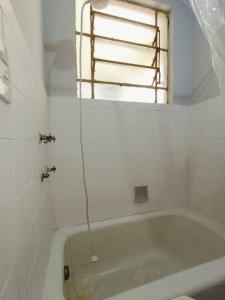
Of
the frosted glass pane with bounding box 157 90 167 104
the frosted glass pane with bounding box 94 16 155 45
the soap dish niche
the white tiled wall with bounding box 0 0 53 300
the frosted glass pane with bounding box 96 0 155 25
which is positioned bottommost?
the soap dish niche

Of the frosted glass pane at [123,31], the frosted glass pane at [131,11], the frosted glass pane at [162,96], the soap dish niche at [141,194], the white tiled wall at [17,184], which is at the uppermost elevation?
the frosted glass pane at [131,11]

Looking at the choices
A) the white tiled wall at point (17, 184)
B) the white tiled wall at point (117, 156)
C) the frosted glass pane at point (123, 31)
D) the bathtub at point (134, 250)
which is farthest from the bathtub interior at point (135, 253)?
the frosted glass pane at point (123, 31)

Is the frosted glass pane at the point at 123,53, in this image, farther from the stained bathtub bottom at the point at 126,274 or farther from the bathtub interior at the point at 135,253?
the stained bathtub bottom at the point at 126,274

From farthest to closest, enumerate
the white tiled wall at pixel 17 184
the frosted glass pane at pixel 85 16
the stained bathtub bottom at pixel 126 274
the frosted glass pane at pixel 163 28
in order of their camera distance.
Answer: the frosted glass pane at pixel 163 28
the frosted glass pane at pixel 85 16
the stained bathtub bottom at pixel 126 274
the white tiled wall at pixel 17 184

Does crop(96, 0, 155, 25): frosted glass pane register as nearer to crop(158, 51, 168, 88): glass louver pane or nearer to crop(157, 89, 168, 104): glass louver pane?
crop(158, 51, 168, 88): glass louver pane

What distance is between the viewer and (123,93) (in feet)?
5.05

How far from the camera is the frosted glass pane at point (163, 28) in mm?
1606

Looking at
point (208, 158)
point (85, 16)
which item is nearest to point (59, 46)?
point (85, 16)

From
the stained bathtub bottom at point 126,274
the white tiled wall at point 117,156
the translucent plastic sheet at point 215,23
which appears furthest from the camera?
the white tiled wall at point 117,156

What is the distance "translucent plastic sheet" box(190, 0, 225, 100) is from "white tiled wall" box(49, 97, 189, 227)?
0.66 metres

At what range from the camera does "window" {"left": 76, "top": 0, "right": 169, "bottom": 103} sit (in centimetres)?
144

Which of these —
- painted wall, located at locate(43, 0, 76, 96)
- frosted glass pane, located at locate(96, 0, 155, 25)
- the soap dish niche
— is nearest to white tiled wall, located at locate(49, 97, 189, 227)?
the soap dish niche

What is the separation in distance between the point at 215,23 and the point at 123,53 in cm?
86

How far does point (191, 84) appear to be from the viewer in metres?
1.64
